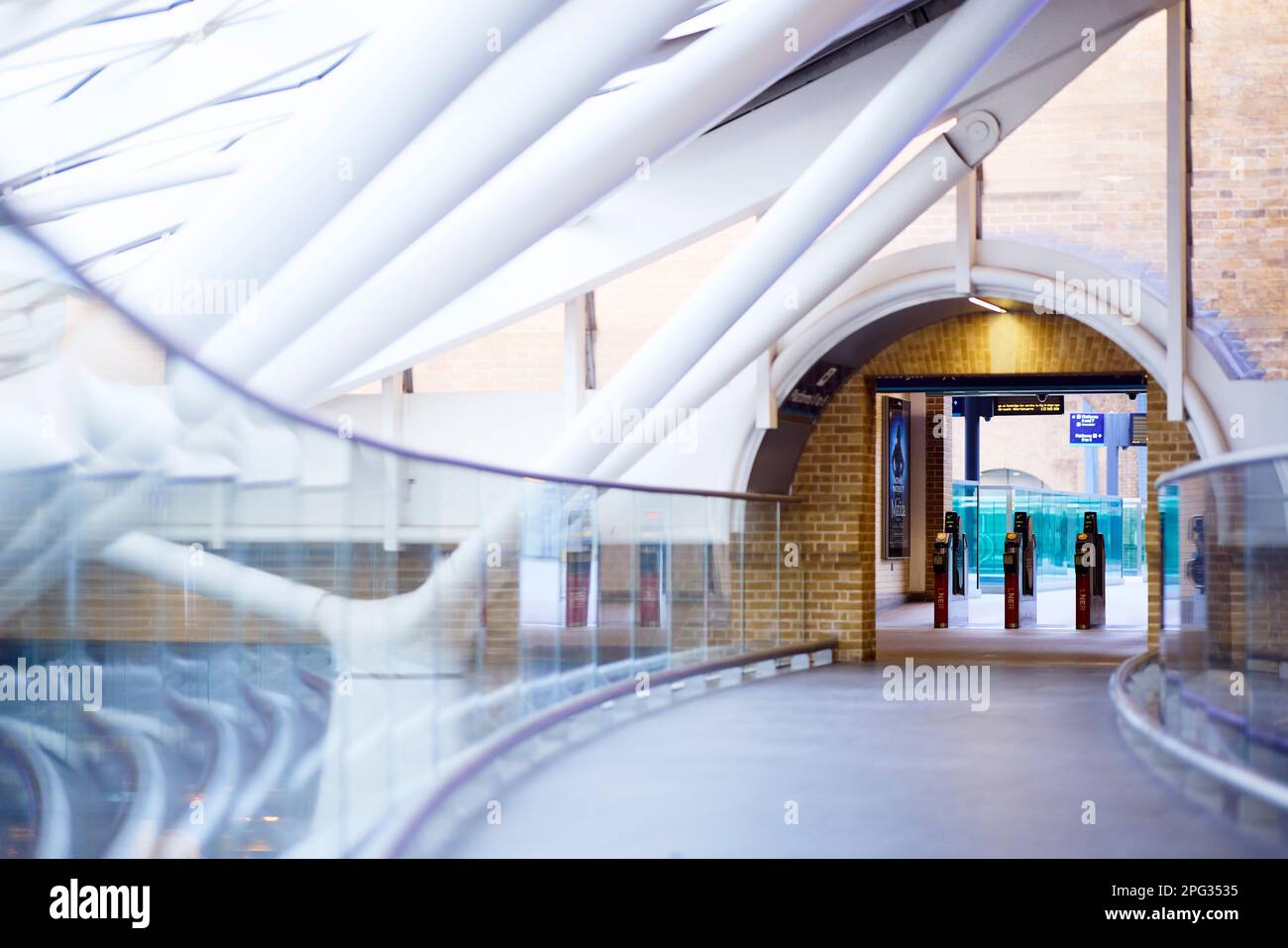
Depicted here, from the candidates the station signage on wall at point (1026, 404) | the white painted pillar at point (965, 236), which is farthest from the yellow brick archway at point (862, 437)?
the station signage on wall at point (1026, 404)

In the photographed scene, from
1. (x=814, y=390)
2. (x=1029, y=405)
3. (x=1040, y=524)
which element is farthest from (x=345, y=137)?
(x=1040, y=524)

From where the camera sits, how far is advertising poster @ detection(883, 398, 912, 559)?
21453mm

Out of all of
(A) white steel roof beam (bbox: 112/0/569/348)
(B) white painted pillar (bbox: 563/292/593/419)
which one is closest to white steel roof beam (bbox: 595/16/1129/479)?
(B) white painted pillar (bbox: 563/292/593/419)

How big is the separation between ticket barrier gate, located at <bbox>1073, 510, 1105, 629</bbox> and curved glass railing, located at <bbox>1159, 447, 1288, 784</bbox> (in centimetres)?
1113

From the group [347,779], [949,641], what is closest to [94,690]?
[347,779]

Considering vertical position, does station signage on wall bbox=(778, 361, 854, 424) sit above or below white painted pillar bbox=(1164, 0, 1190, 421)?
below

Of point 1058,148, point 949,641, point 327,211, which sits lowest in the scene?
point 949,641

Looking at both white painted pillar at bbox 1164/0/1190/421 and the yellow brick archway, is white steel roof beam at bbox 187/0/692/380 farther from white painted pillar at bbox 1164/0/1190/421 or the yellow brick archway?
the yellow brick archway

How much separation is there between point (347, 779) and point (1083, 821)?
2906mm

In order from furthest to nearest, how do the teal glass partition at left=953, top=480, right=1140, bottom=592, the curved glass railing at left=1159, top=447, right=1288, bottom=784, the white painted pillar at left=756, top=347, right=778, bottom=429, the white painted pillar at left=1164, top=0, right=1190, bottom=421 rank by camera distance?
the teal glass partition at left=953, top=480, right=1140, bottom=592
the white painted pillar at left=756, top=347, right=778, bottom=429
the white painted pillar at left=1164, top=0, right=1190, bottom=421
the curved glass railing at left=1159, top=447, right=1288, bottom=784

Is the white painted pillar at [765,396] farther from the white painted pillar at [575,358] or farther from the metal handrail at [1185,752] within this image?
the metal handrail at [1185,752]

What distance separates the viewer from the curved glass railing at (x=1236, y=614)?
6109 mm

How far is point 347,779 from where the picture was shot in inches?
198
